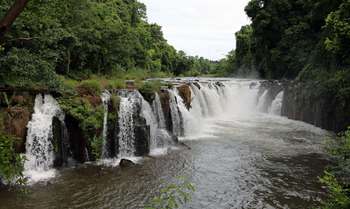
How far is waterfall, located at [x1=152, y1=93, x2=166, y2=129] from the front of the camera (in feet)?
55.9

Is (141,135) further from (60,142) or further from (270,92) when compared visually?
(270,92)

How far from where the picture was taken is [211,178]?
11.6 m

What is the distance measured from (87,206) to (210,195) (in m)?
3.60

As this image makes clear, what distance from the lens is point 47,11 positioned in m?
6.93

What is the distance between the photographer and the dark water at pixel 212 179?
373 inches

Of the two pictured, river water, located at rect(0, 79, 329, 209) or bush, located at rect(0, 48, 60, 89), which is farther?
river water, located at rect(0, 79, 329, 209)

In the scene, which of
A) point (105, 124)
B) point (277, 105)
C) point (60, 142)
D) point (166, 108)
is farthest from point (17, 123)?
point (277, 105)

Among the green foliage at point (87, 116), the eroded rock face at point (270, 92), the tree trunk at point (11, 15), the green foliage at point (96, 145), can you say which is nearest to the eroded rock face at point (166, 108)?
the green foliage at point (87, 116)

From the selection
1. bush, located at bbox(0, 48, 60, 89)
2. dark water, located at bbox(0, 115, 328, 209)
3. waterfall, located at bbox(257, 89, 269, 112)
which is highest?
bush, located at bbox(0, 48, 60, 89)

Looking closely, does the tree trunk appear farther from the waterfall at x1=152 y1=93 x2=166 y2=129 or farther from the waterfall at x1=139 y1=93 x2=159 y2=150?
the waterfall at x1=152 y1=93 x2=166 y2=129

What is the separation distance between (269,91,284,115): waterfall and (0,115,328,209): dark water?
9.85 meters

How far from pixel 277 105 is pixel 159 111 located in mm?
13458

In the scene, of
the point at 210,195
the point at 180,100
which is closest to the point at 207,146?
the point at 180,100

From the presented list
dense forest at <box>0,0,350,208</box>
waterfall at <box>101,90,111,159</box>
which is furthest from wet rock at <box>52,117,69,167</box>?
waterfall at <box>101,90,111,159</box>
